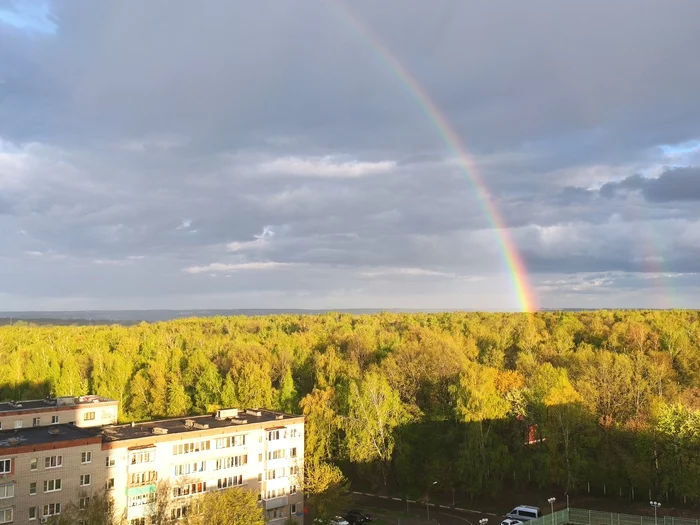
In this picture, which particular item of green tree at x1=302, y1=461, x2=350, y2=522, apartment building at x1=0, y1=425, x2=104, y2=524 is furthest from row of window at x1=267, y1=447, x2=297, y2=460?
apartment building at x1=0, y1=425, x2=104, y2=524

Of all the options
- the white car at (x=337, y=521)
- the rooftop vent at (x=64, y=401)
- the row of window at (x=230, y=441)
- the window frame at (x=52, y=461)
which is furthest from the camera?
the rooftop vent at (x=64, y=401)

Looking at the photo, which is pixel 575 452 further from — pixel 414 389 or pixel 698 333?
pixel 698 333

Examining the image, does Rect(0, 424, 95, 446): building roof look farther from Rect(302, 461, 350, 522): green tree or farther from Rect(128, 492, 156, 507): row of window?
Rect(302, 461, 350, 522): green tree

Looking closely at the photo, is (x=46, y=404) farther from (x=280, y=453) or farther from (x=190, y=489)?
(x=280, y=453)

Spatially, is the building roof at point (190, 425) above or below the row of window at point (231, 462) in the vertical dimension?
above

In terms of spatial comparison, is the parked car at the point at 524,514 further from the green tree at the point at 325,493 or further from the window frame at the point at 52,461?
the window frame at the point at 52,461

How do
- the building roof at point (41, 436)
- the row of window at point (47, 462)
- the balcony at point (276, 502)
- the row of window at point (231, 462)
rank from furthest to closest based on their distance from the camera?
1. the balcony at point (276, 502)
2. the row of window at point (231, 462)
3. the building roof at point (41, 436)
4. the row of window at point (47, 462)

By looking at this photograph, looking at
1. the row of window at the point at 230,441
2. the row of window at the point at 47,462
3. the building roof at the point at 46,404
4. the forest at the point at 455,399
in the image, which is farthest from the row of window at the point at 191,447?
the building roof at the point at 46,404
